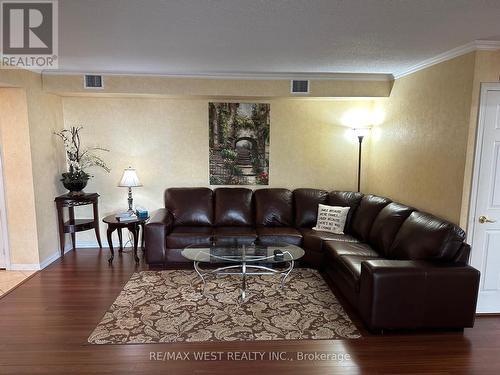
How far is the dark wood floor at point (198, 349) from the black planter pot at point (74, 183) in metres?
1.66

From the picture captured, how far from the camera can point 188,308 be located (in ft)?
10.3

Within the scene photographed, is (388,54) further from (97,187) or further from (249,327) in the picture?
(97,187)

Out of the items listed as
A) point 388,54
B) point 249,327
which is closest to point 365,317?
point 249,327

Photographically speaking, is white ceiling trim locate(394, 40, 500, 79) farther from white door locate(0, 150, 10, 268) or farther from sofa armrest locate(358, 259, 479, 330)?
white door locate(0, 150, 10, 268)

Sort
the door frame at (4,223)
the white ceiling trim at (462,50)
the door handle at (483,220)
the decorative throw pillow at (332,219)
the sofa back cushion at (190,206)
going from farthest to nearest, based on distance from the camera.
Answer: the sofa back cushion at (190,206), the decorative throw pillow at (332,219), the door frame at (4,223), the door handle at (483,220), the white ceiling trim at (462,50)

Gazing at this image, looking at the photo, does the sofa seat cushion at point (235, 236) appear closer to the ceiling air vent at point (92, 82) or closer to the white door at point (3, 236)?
the ceiling air vent at point (92, 82)

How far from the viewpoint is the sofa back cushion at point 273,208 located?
4.70 metres

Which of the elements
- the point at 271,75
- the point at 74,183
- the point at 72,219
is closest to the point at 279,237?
the point at 271,75

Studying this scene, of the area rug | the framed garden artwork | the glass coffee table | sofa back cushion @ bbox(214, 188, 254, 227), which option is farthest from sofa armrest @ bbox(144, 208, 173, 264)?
the framed garden artwork

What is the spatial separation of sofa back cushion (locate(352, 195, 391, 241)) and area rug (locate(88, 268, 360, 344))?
0.82 meters

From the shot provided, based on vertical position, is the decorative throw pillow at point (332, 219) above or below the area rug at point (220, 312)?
above

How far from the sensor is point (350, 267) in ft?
10.3

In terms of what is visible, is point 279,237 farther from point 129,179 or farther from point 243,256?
point 129,179

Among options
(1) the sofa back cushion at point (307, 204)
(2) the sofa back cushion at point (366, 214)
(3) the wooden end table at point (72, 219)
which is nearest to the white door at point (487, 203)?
(2) the sofa back cushion at point (366, 214)
